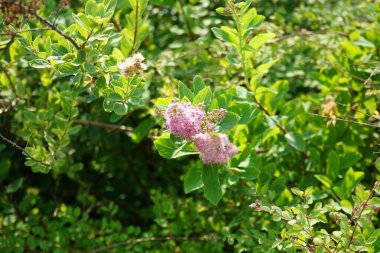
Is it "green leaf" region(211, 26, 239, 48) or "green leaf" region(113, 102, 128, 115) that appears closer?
"green leaf" region(113, 102, 128, 115)

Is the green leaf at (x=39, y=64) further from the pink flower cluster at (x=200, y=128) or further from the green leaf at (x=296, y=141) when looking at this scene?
the green leaf at (x=296, y=141)

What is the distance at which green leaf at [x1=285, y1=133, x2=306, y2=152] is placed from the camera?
5.88ft

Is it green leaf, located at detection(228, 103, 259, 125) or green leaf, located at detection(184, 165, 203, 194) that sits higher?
green leaf, located at detection(228, 103, 259, 125)

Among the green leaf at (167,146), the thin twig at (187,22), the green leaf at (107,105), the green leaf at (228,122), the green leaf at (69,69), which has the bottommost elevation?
the thin twig at (187,22)

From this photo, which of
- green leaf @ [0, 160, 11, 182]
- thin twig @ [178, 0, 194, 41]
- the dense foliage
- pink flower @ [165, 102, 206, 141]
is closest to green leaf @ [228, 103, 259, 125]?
the dense foliage

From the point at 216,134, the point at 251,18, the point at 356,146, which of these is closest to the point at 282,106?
the point at 356,146

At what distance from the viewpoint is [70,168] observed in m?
2.27

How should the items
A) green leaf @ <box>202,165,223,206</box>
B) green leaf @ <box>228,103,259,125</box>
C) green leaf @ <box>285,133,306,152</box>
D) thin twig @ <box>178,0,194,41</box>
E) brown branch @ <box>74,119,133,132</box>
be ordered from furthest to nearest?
thin twig @ <box>178,0,194,41</box>
brown branch @ <box>74,119,133,132</box>
green leaf @ <box>285,133,306,152</box>
green leaf @ <box>228,103,259,125</box>
green leaf @ <box>202,165,223,206</box>

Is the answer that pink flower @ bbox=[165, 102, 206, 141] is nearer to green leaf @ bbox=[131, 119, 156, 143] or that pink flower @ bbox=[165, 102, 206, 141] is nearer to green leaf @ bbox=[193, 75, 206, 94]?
green leaf @ bbox=[193, 75, 206, 94]

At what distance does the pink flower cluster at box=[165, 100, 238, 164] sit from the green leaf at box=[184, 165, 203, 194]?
16 cm

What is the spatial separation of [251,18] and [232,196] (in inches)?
32.4

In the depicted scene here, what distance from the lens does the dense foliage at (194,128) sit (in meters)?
1.38

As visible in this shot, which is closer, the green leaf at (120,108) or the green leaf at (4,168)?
the green leaf at (120,108)

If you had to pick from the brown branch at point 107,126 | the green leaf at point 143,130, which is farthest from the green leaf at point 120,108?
the brown branch at point 107,126
